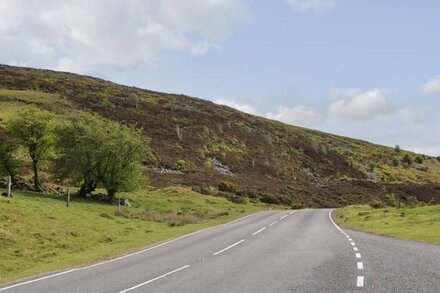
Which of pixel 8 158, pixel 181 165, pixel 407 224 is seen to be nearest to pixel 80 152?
pixel 8 158

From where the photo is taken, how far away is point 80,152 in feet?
161

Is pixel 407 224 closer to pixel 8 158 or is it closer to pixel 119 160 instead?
pixel 119 160

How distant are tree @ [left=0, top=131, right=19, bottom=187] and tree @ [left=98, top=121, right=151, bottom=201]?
27.2 ft

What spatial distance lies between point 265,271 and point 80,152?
38.6 meters

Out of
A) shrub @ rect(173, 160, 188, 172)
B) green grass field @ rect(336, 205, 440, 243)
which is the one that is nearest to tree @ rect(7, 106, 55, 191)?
shrub @ rect(173, 160, 188, 172)

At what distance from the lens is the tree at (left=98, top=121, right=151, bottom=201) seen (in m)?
50.0

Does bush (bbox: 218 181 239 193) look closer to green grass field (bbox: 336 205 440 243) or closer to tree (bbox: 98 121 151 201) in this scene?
tree (bbox: 98 121 151 201)

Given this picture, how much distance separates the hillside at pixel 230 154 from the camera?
255ft

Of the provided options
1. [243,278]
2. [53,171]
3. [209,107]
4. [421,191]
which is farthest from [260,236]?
[209,107]

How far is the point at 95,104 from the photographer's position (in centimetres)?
10012

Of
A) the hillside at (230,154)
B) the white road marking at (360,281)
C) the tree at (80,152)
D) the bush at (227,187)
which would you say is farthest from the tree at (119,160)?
the white road marking at (360,281)

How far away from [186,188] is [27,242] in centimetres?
4169

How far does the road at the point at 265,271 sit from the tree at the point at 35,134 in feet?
101

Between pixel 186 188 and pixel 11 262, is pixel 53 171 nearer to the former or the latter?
pixel 186 188
